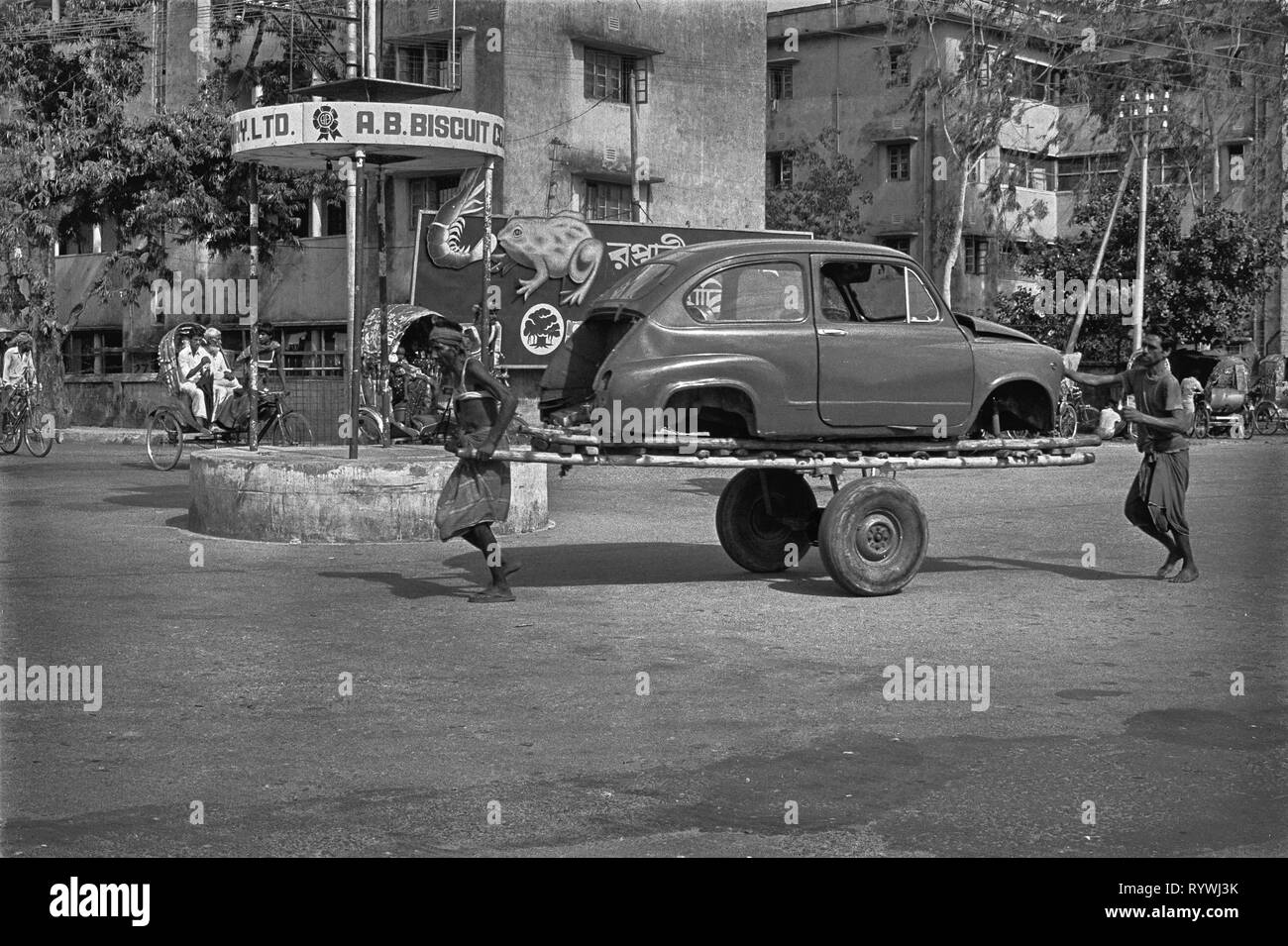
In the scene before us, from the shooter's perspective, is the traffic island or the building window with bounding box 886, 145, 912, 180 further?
the building window with bounding box 886, 145, 912, 180

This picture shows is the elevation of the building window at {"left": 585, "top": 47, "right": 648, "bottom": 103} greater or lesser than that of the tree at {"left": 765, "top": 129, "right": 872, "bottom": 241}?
greater

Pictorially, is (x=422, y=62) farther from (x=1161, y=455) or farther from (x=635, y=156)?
Result: (x=1161, y=455)

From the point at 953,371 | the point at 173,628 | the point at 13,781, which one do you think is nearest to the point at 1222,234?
the point at 953,371

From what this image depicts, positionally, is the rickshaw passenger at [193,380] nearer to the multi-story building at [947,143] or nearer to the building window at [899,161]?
the multi-story building at [947,143]

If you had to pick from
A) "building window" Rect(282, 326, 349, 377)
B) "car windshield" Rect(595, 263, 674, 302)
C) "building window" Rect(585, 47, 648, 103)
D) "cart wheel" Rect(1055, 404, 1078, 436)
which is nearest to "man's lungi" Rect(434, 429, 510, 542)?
"car windshield" Rect(595, 263, 674, 302)

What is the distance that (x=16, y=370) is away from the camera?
2548 centimetres

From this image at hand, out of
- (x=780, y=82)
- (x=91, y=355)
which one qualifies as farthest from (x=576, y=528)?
(x=780, y=82)

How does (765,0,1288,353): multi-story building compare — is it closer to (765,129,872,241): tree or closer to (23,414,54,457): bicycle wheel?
(765,129,872,241): tree

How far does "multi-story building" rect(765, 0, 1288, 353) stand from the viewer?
46.4 metres

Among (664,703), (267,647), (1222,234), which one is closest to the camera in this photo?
(664,703)

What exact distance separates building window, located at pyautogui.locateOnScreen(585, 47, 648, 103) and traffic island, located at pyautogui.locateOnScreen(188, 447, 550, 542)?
20.6 metres

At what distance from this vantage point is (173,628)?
10.0 meters

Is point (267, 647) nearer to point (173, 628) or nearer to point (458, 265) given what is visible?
point (173, 628)

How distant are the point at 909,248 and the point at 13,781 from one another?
43581mm
